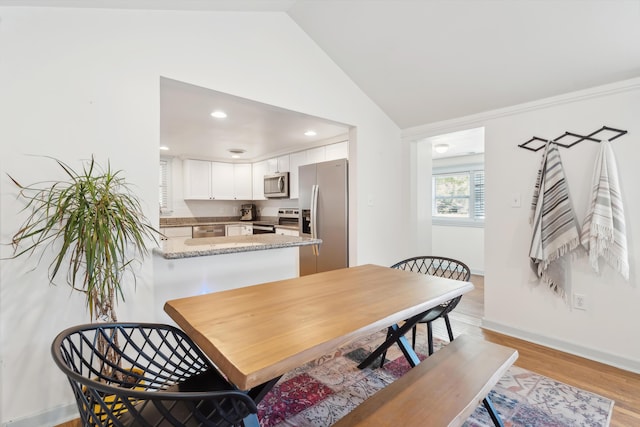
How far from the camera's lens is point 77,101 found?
1622 millimetres

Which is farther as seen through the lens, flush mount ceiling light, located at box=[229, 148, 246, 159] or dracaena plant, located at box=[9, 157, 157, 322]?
flush mount ceiling light, located at box=[229, 148, 246, 159]

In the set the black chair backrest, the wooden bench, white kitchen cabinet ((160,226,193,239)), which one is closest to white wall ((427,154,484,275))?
the black chair backrest

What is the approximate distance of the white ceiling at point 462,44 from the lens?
1.93 metres

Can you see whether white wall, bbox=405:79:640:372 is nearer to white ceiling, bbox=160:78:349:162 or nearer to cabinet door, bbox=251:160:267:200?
white ceiling, bbox=160:78:349:162

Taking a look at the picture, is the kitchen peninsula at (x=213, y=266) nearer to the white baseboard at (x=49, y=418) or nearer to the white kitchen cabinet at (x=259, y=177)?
the white baseboard at (x=49, y=418)

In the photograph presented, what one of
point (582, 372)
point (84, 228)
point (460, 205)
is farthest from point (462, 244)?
point (84, 228)

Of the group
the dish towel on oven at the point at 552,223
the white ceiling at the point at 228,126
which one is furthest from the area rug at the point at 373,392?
the white ceiling at the point at 228,126

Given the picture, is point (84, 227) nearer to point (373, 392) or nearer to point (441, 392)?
point (441, 392)

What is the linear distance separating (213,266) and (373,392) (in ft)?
4.44

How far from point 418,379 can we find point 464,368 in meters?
0.25

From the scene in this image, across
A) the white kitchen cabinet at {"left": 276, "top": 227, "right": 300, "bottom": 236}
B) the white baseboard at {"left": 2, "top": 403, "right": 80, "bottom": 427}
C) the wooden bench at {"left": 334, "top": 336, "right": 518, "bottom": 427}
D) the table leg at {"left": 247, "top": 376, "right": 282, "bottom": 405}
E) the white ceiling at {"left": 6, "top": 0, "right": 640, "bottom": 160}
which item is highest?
the white ceiling at {"left": 6, "top": 0, "right": 640, "bottom": 160}

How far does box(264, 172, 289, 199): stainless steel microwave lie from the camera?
502 centimetres

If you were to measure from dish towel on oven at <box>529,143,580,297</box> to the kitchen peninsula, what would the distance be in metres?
1.88

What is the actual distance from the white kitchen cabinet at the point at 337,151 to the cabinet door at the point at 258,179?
1.75 m
